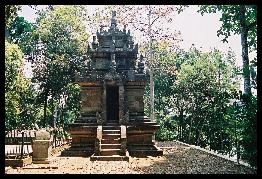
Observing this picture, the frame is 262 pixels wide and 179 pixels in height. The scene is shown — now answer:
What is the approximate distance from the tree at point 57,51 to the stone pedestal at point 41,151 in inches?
689

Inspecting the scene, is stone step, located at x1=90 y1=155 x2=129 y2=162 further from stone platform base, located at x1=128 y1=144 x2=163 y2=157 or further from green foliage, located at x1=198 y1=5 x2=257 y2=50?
green foliage, located at x1=198 y1=5 x2=257 y2=50

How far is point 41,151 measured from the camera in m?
13.3

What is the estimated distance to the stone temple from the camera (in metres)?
16.0

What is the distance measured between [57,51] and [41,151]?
1997 cm

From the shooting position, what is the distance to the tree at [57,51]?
101ft

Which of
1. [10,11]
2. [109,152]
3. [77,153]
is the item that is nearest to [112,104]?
[77,153]

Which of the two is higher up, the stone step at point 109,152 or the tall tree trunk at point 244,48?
the tall tree trunk at point 244,48

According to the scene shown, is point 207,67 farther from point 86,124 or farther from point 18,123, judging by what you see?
point 18,123

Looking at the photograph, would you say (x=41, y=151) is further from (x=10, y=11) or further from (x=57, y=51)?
(x=57, y=51)

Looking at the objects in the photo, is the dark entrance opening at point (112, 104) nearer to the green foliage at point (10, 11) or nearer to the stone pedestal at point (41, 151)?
the stone pedestal at point (41, 151)

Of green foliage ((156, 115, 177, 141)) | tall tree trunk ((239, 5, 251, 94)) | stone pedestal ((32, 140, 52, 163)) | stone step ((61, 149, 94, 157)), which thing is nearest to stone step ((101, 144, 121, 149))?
stone step ((61, 149, 94, 157))

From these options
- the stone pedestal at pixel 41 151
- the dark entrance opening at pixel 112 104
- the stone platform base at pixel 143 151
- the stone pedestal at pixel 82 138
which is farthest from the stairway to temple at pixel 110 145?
the dark entrance opening at pixel 112 104

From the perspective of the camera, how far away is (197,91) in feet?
95.7
